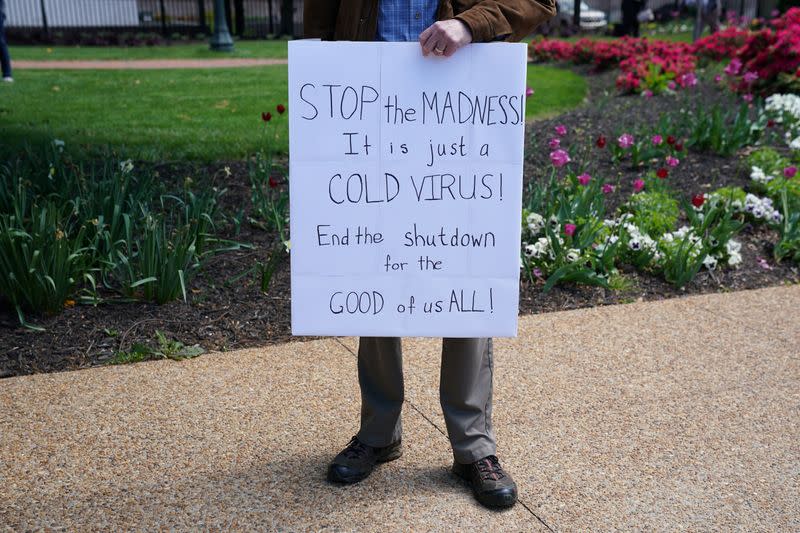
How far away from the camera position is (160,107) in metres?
9.09

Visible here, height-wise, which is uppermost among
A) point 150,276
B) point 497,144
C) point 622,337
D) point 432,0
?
point 432,0

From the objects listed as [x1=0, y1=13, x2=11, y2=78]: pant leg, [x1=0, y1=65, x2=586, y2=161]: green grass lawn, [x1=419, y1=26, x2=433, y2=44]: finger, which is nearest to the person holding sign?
[x1=419, y1=26, x2=433, y2=44]: finger

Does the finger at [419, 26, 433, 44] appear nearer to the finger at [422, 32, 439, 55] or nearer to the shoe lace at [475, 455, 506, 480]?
the finger at [422, 32, 439, 55]

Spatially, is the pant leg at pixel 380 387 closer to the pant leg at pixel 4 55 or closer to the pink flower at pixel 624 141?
the pink flower at pixel 624 141

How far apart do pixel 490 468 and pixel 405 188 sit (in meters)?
0.91

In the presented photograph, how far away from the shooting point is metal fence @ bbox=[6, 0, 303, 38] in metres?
22.5

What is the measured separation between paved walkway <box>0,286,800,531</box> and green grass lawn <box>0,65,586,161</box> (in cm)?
302

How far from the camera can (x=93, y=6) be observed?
2383cm

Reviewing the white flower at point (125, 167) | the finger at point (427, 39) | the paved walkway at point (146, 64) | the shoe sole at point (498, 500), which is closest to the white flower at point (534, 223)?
the white flower at point (125, 167)

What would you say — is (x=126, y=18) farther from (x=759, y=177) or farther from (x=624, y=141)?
(x=759, y=177)

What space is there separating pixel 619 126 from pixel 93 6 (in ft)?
66.1

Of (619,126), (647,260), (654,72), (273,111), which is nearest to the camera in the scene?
(647,260)

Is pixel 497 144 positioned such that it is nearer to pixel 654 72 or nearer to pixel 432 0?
pixel 432 0

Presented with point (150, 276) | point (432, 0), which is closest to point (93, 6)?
point (150, 276)
